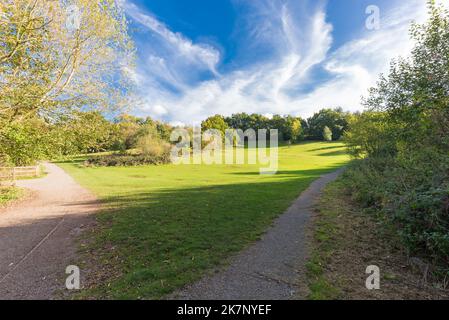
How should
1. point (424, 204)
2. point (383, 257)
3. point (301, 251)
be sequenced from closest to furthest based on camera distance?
point (424, 204)
point (383, 257)
point (301, 251)

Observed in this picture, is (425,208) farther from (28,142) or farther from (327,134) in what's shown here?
(327,134)

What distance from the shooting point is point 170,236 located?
7.20 meters

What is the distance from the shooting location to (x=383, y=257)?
18.1 ft

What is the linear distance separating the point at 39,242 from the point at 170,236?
4385 millimetres

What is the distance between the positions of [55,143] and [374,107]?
2200cm

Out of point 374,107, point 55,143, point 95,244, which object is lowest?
point 95,244

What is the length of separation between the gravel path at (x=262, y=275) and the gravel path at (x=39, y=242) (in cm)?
314

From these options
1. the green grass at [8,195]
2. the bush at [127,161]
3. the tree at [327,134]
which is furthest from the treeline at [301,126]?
the green grass at [8,195]

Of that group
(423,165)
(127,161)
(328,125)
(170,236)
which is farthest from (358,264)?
(328,125)

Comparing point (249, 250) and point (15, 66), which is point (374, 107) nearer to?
point (249, 250)

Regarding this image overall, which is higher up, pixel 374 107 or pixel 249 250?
pixel 374 107

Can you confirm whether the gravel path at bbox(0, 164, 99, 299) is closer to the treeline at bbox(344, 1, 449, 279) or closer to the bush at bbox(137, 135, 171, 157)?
the treeline at bbox(344, 1, 449, 279)
